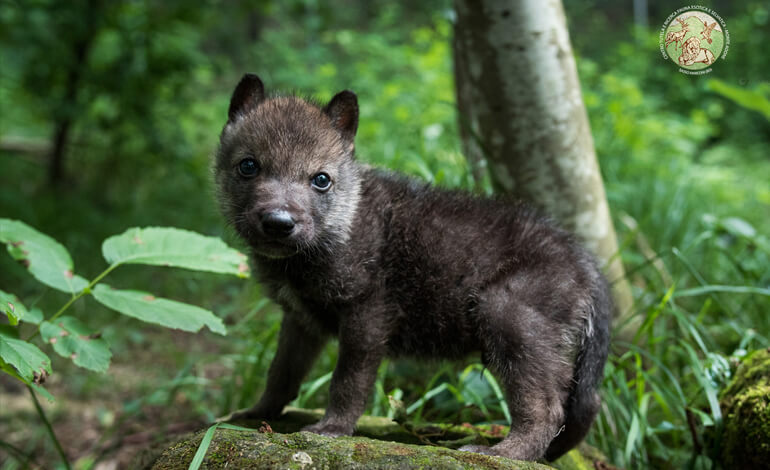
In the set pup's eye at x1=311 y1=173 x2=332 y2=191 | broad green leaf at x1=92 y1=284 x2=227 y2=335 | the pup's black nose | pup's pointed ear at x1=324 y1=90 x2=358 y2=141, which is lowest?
broad green leaf at x1=92 y1=284 x2=227 y2=335

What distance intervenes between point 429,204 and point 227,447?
4.91 feet

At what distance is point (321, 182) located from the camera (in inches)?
118

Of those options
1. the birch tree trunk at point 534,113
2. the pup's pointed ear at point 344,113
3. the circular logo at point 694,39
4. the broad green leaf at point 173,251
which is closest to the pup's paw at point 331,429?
the broad green leaf at point 173,251

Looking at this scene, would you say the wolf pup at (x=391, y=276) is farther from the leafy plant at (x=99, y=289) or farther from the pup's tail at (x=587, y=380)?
the leafy plant at (x=99, y=289)

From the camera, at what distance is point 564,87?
12.6ft

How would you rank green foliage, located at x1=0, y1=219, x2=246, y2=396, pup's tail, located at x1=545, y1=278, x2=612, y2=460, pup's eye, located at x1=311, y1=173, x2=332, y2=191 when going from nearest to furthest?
green foliage, located at x1=0, y1=219, x2=246, y2=396 → pup's tail, located at x1=545, y1=278, x2=612, y2=460 → pup's eye, located at x1=311, y1=173, x2=332, y2=191

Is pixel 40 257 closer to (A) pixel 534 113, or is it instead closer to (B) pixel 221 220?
(B) pixel 221 220

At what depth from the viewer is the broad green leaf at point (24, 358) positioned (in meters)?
2.08

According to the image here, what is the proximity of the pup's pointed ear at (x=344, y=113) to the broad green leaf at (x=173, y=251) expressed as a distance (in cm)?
80

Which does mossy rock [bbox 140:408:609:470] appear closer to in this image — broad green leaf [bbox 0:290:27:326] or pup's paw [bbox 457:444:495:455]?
pup's paw [bbox 457:444:495:455]

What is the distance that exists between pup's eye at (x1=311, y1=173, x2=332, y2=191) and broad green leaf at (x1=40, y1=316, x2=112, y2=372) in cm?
111

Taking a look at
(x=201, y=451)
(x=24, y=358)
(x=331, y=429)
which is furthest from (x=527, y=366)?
(x=24, y=358)

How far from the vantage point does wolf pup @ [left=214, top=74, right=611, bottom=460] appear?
2691 millimetres

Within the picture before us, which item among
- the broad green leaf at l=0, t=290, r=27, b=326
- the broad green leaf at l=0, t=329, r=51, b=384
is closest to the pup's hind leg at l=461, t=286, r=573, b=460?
the broad green leaf at l=0, t=329, r=51, b=384
